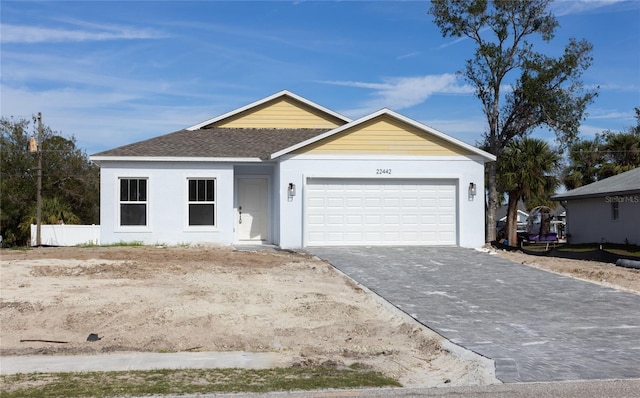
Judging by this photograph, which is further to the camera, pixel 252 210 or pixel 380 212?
pixel 252 210

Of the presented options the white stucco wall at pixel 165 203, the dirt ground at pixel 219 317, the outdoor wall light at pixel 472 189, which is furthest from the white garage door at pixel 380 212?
the dirt ground at pixel 219 317

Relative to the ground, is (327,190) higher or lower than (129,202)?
higher

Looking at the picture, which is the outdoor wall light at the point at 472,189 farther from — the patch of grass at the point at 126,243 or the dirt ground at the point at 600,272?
the patch of grass at the point at 126,243

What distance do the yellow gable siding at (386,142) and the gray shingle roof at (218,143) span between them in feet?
7.88

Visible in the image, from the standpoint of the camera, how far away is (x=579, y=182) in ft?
138

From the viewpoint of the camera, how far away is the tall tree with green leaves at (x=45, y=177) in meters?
40.4

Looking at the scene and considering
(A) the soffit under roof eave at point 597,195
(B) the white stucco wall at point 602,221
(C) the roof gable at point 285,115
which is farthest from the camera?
(C) the roof gable at point 285,115

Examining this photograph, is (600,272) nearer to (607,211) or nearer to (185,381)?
(607,211)

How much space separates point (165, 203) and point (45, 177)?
25006mm

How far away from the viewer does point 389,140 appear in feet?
70.6

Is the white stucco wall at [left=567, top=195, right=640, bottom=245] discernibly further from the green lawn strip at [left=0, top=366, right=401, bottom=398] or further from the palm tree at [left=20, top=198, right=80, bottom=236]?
the palm tree at [left=20, top=198, right=80, bottom=236]

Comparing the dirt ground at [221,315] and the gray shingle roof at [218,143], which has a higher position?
the gray shingle roof at [218,143]

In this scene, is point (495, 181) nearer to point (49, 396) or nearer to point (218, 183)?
point (218, 183)

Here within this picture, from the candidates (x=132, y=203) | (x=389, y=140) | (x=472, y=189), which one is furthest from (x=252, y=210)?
(x=472, y=189)
